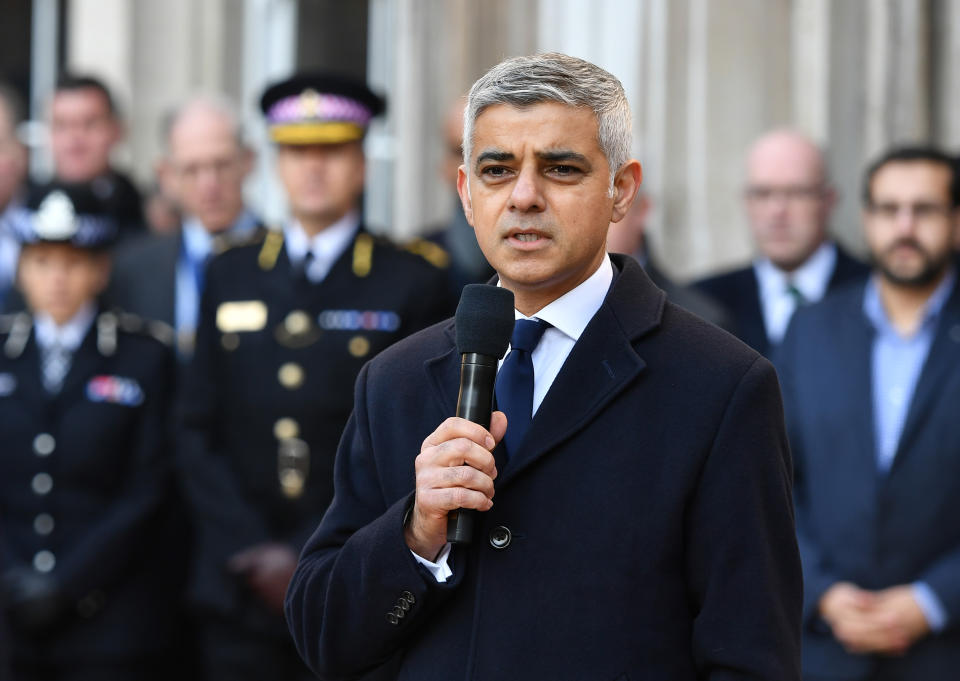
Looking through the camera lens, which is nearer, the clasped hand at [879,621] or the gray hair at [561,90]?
the gray hair at [561,90]

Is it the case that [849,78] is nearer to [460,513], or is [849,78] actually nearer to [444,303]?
[444,303]

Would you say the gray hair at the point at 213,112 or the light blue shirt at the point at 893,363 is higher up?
the gray hair at the point at 213,112

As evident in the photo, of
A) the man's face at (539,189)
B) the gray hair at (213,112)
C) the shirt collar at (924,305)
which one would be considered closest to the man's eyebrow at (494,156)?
the man's face at (539,189)

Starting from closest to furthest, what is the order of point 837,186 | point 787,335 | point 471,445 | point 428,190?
point 471,445 < point 787,335 < point 837,186 < point 428,190

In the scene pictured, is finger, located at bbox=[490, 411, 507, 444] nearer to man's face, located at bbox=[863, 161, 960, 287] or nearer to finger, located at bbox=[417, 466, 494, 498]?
finger, located at bbox=[417, 466, 494, 498]

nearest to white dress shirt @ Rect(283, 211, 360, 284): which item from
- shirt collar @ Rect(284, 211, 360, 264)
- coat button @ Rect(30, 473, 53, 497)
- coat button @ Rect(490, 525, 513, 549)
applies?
shirt collar @ Rect(284, 211, 360, 264)

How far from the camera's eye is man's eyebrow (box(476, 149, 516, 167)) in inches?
97.3

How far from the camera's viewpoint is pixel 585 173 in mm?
2479

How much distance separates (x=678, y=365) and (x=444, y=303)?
2.79 m

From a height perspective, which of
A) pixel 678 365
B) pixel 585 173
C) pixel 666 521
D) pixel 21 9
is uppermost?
pixel 21 9

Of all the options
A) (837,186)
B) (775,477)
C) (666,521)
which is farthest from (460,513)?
(837,186)

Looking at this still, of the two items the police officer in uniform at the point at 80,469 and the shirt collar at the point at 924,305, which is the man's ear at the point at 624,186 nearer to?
the shirt collar at the point at 924,305

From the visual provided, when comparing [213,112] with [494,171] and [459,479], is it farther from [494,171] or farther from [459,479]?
[459,479]

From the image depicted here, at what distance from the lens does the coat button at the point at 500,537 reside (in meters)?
2.44
